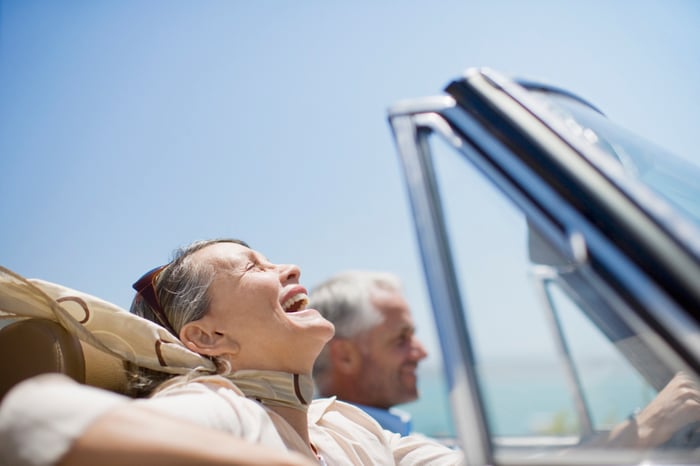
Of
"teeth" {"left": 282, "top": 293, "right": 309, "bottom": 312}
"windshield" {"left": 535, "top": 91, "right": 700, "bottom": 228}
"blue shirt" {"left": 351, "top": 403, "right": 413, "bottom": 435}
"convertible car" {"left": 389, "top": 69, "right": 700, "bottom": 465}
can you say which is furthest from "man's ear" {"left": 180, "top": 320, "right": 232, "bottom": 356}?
"blue shirt" {"left": 351, "top": 403, "right": 413, "bottom": 435}

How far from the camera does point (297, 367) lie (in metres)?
1.91

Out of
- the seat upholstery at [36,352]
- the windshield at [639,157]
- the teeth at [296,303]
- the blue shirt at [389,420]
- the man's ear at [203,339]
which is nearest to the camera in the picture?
the windshield at [639,157]

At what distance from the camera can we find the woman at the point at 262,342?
180 cm

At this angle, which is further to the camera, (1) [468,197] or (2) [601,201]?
(1) [468,197]

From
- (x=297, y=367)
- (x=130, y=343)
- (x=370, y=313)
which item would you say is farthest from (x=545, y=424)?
(x=370, y=313)

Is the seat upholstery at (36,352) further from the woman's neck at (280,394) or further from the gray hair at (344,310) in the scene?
the gray hair at (344,310)

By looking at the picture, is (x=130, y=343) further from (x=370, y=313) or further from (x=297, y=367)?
(x=370, y=313)

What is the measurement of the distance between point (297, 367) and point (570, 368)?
100cm

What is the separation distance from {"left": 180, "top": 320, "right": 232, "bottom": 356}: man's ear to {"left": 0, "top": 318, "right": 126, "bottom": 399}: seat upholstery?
1.12ft

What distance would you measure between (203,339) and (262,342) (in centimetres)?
21

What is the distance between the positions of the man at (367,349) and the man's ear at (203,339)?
7.03ft

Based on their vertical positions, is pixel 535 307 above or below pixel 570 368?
above

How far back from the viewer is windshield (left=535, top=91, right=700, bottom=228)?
1.24 m

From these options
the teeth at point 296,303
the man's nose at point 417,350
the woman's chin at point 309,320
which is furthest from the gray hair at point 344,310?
the woman's chin at point 309,320
